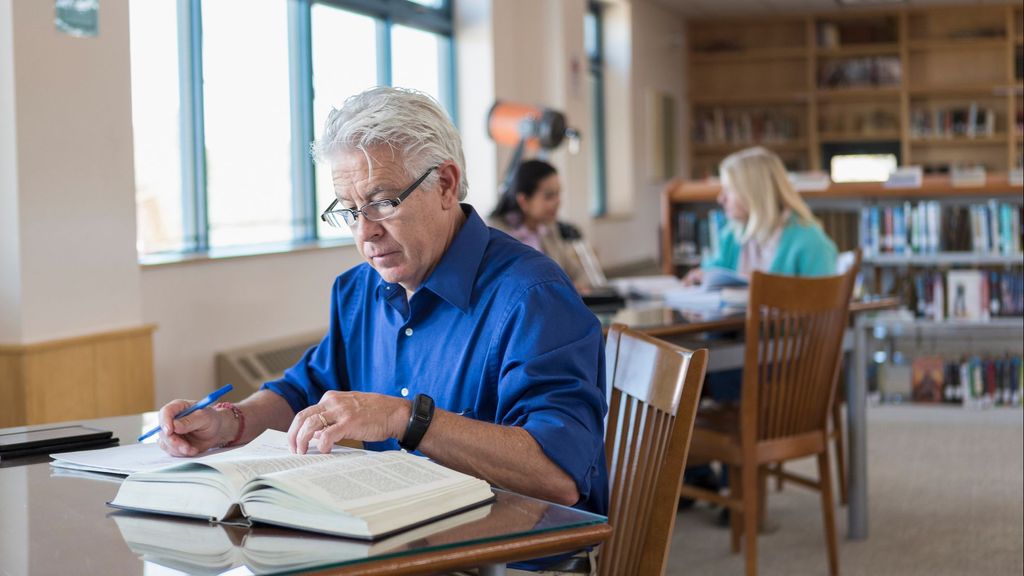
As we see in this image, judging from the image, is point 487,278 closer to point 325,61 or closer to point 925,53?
point 325,61

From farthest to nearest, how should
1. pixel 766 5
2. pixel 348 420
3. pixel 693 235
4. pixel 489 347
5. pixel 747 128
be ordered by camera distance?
pixel 747 128
pixel 766 5
pixel 693 235
pixel 489 347
pixel 348 420

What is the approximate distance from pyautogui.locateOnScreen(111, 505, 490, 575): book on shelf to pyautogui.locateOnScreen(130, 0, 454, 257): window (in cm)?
250

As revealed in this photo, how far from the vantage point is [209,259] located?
13.9ft

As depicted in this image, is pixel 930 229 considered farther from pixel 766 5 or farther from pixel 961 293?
pixel 766 5

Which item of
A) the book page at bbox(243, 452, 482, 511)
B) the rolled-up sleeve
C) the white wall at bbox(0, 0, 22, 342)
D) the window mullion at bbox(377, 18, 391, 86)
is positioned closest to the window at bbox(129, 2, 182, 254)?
the white wall at bbox(0, 0, 22, 342)

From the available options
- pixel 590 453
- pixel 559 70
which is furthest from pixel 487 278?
pixel 559 70

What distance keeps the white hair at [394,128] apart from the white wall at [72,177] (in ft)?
6.05

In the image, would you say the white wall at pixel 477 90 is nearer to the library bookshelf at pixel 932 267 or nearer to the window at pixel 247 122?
the library bookshelf at pixel 932 267

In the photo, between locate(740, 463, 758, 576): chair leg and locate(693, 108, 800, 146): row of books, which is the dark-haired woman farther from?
locate(693, 108, 800, 146): row of books

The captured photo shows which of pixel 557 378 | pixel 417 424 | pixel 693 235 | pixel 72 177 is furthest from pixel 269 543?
pixel 693 235

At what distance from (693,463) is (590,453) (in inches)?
90.2

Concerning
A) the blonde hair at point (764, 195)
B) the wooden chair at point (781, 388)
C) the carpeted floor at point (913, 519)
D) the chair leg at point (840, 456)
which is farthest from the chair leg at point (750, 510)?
the blonde hair at point (764, 195)

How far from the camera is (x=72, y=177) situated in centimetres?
333

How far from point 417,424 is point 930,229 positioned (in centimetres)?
455
